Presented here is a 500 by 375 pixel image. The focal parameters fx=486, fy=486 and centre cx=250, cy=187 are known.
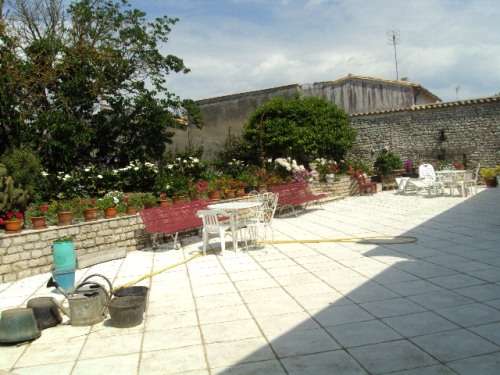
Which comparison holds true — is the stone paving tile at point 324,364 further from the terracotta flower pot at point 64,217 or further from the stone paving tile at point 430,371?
the terracotta flower pot at point 64,217

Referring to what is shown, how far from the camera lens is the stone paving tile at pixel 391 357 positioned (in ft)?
11.1

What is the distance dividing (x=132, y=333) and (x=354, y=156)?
52.5 ft

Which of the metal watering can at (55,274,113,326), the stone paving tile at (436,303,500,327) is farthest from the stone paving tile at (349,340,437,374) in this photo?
the metal watering can at (55,274,113,326)

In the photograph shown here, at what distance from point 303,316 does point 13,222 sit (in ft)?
15.5

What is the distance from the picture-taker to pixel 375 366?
3.42 m

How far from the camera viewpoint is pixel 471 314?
4.29 metres

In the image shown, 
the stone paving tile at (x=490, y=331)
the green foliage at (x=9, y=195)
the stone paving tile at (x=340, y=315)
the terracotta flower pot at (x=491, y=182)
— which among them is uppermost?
the green foliage at (x=9, y=195)

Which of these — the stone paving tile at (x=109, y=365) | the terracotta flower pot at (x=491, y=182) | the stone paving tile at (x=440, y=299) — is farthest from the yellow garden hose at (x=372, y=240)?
the terracotta flower pot at (x=491, y=182)

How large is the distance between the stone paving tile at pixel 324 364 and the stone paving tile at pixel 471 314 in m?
1.21

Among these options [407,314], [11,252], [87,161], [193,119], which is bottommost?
[407,314]

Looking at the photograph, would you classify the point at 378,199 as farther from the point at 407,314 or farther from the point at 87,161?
the point at 407,314

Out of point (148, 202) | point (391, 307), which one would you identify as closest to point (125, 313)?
point (391, 307)

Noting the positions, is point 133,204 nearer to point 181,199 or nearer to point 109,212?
point 109,212

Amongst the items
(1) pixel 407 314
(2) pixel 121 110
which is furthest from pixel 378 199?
(1) pixel 407 314
